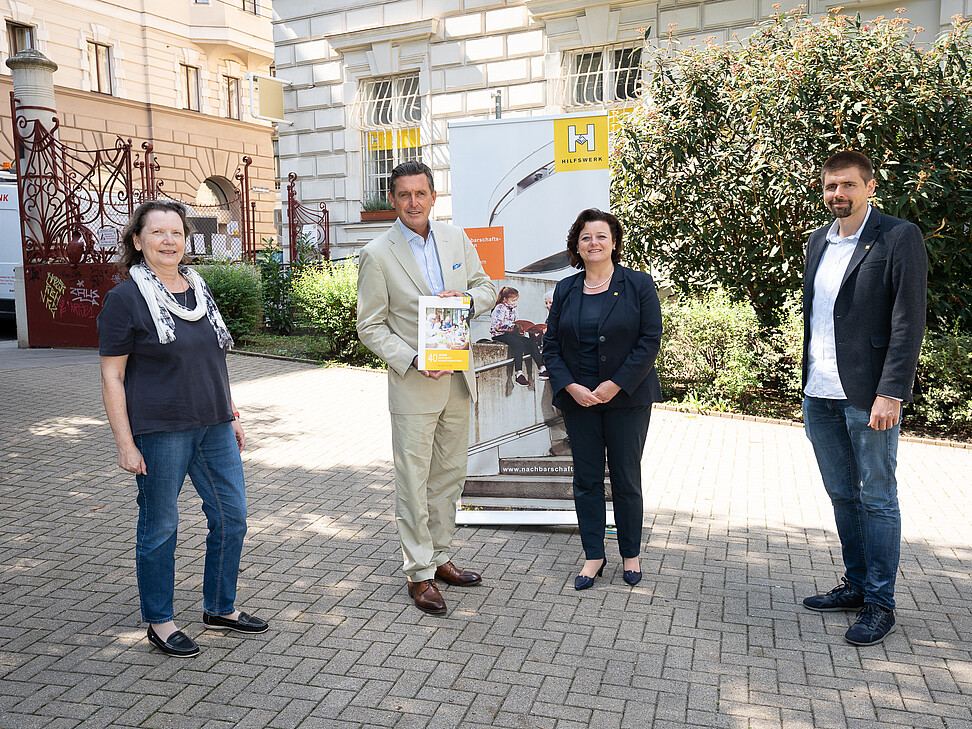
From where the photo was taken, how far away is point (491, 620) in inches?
167

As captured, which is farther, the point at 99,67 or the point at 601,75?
the point at 99,67

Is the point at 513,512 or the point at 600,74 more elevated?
the point at 600,74

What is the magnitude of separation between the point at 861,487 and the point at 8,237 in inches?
647

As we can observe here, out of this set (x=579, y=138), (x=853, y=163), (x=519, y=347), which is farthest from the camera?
(x=519, y=347)

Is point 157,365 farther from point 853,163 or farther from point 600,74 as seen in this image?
point 600,74

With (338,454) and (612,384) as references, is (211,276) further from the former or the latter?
(612,384)

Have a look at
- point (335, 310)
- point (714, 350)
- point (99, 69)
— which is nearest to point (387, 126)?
point (335, 310)

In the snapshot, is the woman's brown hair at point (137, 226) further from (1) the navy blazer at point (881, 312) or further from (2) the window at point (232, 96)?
(2) the window at point (232, 96)

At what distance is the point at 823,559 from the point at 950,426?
397cm

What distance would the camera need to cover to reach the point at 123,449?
11.8 feet

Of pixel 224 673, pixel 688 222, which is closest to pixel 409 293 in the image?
pixel 224 673

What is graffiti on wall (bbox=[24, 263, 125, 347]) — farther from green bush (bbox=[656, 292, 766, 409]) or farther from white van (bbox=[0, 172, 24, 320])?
green bush (bbox=[656, 292, 766, 409])

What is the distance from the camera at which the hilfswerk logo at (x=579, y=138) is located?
530cm

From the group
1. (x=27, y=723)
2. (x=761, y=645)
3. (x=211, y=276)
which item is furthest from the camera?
(x=211, y=276)
